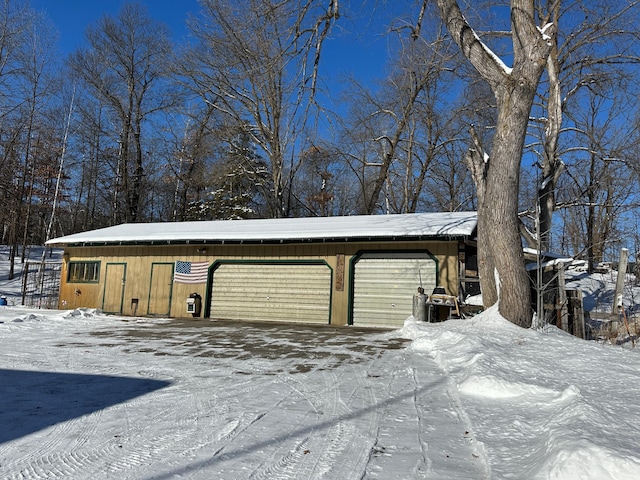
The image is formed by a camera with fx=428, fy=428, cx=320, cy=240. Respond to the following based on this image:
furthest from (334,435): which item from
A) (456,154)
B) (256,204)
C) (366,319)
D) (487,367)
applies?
(256,204)

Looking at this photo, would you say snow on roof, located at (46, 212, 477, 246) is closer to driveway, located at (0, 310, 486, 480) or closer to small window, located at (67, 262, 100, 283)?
small window, located at (67, 262, 100, 283)

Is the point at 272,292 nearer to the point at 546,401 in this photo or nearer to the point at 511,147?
the point at 511,147

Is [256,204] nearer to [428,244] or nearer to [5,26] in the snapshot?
[5,26]

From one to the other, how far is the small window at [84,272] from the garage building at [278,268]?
35 mm

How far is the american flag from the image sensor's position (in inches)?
531

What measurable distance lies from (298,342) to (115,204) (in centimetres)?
2299

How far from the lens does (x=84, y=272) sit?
14.8m

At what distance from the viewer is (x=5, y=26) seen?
17.1m

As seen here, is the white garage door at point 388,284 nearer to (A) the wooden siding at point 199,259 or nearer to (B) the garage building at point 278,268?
(B) the garage building at point 278,268

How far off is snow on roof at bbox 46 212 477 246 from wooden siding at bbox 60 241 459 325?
414 mm

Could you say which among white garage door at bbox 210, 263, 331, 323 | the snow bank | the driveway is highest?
white garage door at bbox 210, 263, 331, 323

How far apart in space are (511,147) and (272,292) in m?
7.80

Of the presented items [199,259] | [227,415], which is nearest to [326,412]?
[227,415]

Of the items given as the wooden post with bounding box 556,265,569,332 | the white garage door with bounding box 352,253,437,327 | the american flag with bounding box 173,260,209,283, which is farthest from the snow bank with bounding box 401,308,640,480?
the american flag with bounding box 173,260,209,283
